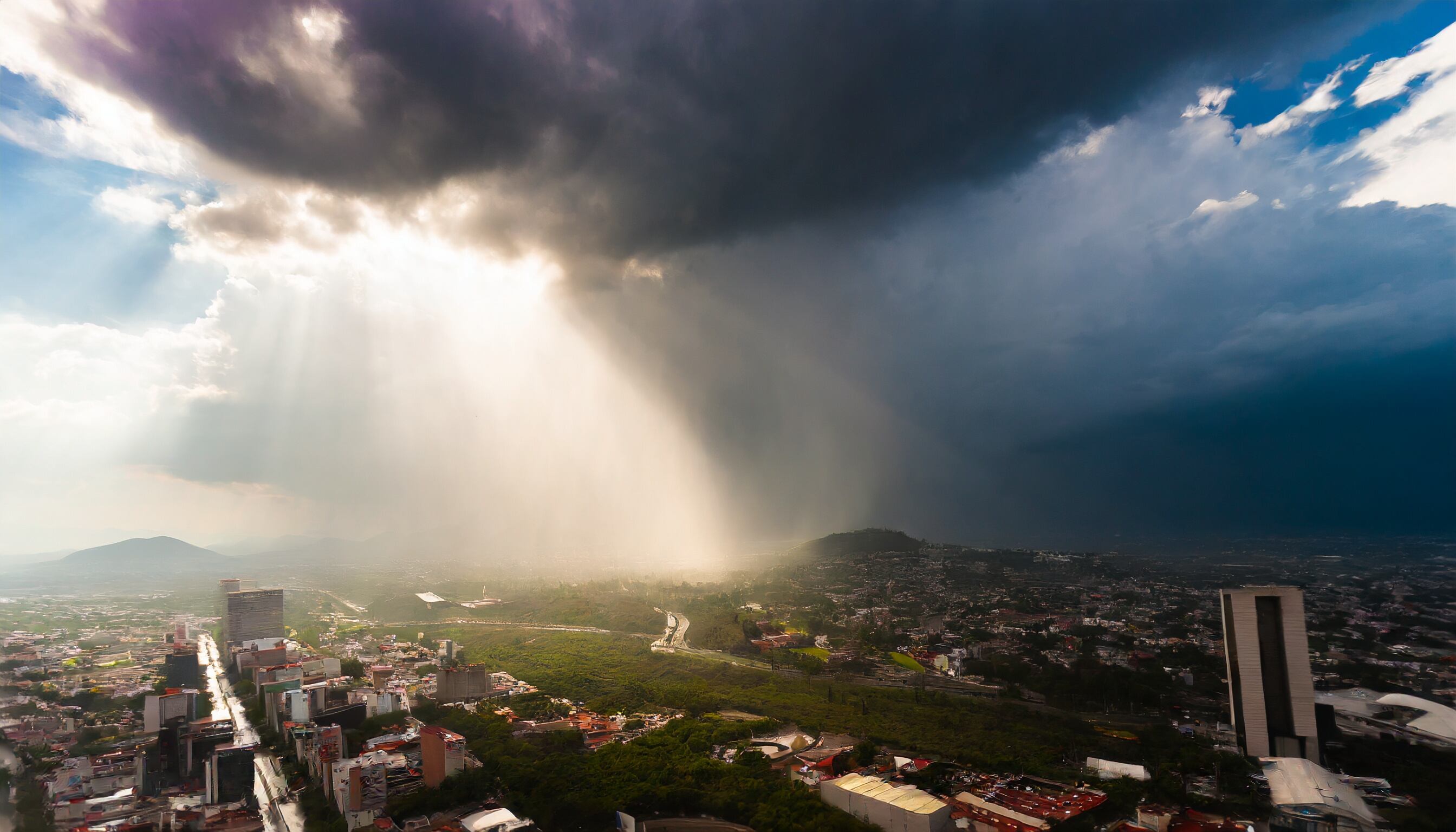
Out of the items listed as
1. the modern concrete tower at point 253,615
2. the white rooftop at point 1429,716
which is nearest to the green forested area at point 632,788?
the white rooftop at point 1429,716

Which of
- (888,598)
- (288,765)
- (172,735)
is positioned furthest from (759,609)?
(172,735)

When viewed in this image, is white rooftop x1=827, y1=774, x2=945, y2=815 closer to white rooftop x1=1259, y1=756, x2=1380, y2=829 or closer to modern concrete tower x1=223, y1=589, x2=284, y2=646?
white rooftop x1=1259, y1=756, x2=1380, y2=829

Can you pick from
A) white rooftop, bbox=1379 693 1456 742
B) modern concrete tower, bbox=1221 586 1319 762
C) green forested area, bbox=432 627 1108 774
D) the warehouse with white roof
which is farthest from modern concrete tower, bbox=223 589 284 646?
white rooftop, bbox=1379 693 1456 742

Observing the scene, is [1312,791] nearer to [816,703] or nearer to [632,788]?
[816,703]

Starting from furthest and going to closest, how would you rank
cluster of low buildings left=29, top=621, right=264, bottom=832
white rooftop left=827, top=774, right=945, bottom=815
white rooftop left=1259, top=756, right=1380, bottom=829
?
cluster of low buildings left=29, top=621, right=264, bottom=832 → white rooftop left=827, top=774, right=945, bottom=815 → white rooftop left=1259, top=756, right=1380, bottom=829

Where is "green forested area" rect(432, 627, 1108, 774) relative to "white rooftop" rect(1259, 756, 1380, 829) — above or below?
below

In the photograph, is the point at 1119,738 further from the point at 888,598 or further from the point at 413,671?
the point at 413,671

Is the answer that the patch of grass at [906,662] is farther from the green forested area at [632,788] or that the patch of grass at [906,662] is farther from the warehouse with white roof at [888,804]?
the warehouse with white roof at [888,804]

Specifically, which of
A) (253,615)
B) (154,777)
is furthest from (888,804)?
(253,615)
